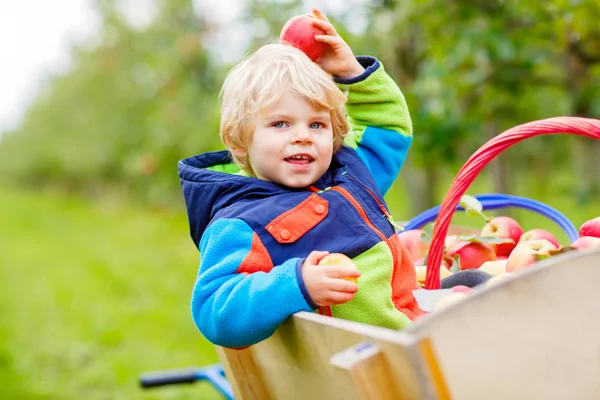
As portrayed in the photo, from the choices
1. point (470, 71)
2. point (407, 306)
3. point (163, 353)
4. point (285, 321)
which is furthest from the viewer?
point (163, 353)

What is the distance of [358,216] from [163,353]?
360 centimetres

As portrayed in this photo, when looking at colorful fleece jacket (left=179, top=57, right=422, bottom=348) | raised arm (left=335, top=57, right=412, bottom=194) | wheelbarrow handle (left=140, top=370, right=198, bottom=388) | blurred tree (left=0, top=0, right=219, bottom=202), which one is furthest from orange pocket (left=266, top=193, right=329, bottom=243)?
blurred tree (left=0, top=0, right=219, bottom=202)

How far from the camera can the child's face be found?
1730mm

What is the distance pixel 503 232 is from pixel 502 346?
1.24 m

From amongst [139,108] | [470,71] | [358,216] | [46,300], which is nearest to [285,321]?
[358,216]

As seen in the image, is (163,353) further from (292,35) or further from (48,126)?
(48,126)

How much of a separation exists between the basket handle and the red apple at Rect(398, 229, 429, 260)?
24 mm

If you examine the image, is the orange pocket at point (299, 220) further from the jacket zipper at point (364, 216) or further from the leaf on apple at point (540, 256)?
the leaf on apple at point (540, 256)

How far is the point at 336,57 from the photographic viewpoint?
200 cm

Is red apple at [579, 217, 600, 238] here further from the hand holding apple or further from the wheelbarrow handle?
the wheelbarrow handle

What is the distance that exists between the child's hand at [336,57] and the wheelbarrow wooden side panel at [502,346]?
1.03 meters

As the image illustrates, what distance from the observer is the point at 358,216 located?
1750 mm

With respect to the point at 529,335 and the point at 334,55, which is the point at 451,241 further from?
the point at 529,335

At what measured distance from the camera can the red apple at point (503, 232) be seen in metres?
2.21
